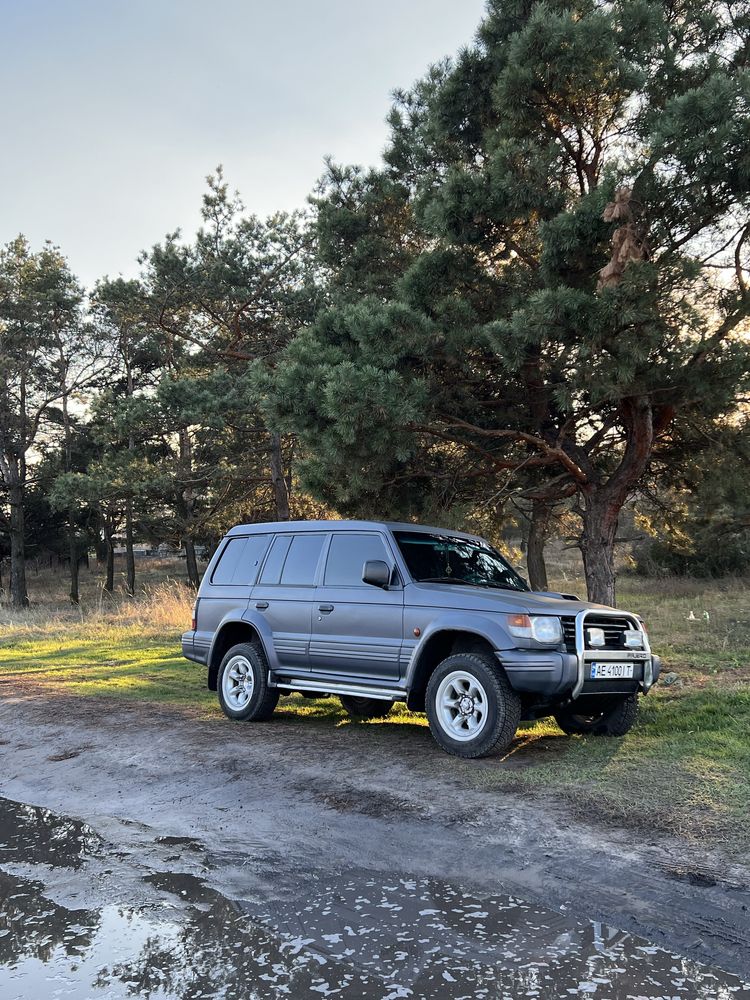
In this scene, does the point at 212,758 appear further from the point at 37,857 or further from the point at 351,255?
the point at 351,255

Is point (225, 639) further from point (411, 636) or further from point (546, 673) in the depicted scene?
point (546, 673)

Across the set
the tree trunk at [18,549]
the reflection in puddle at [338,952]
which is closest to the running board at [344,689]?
the reflection in puddle at [338,952]

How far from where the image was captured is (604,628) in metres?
7.20

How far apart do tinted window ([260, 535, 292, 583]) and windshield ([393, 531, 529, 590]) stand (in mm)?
1461

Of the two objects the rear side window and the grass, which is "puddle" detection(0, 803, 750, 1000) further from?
the rear side window

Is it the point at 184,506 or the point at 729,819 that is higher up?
the point at 184,506

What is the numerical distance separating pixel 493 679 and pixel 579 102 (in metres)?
8.00

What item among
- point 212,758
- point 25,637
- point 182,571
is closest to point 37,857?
point 212,758

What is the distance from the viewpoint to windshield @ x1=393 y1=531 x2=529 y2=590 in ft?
26.6

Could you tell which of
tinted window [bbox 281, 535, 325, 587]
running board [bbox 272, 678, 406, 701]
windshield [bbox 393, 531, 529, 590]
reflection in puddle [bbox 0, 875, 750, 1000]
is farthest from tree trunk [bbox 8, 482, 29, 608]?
reflection in puddle [bbox 0, 875, 750, 1000]

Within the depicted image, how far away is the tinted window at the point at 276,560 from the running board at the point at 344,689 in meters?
1.12

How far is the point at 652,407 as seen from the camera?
11820 mm

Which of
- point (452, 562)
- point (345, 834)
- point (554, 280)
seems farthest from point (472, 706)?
point (554, 280)

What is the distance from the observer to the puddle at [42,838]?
16.2 feet
